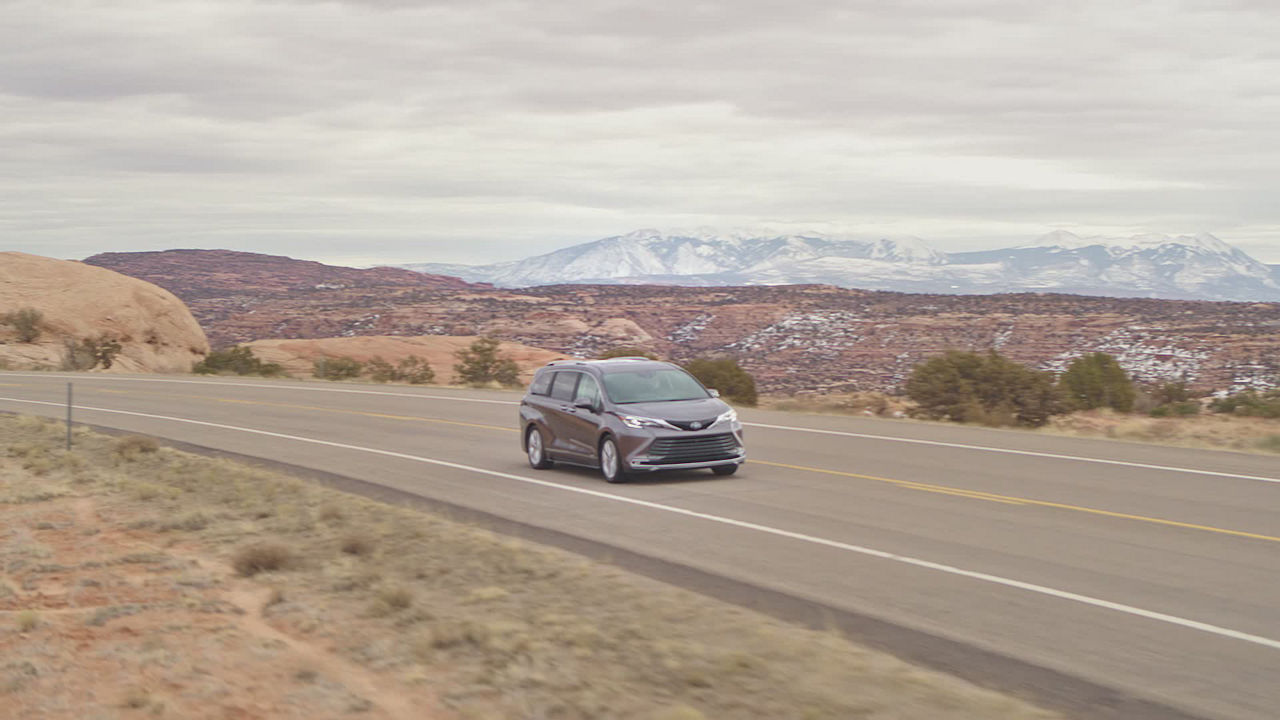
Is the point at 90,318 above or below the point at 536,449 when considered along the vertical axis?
above

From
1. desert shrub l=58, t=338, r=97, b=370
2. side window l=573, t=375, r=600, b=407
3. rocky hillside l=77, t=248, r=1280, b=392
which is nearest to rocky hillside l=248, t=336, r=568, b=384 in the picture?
desert shrub l=58, t=338, r=97, b=370

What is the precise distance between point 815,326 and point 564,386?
2854 inches

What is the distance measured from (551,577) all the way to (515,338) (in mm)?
Result: 75423

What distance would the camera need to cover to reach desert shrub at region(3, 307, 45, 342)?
5294 centimetres

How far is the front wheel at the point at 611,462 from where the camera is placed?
50.6 feet

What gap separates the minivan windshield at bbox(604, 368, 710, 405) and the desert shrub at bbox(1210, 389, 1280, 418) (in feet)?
56.2

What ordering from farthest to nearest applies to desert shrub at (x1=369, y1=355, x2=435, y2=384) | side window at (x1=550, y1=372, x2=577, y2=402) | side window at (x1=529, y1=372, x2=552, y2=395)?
desert shrub at (x1=369, y1=355, x2=435, y2=384)
side window at (x1=529, y1=372, x2=552, y2=395)
side window at (x1=550, y1=372, x2=577, y2=402)

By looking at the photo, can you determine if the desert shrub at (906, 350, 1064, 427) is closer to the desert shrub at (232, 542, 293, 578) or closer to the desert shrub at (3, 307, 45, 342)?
the desert shrub at (232, 542, 293, 578)

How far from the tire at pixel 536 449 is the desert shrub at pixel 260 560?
7145mm

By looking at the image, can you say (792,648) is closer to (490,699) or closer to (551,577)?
(490,699)

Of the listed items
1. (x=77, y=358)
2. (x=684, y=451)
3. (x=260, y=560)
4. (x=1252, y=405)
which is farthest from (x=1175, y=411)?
(x=77, y=358)

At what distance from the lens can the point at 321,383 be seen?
1534 inches

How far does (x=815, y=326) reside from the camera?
8831 cm

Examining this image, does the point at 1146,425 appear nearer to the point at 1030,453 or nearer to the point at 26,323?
the point at 1030,453
